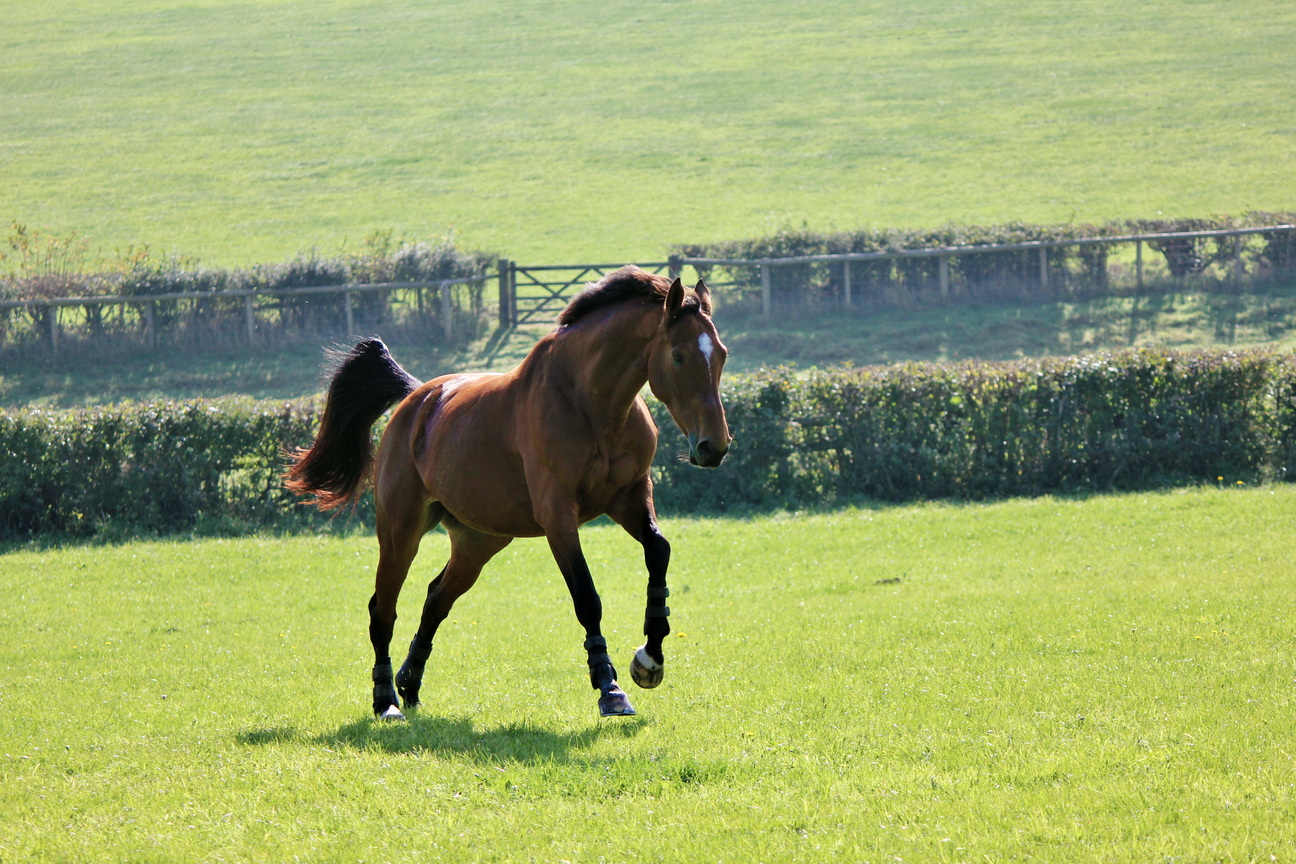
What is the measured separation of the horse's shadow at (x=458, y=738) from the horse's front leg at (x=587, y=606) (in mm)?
136

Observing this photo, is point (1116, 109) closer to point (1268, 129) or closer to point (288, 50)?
point (1268, 129)

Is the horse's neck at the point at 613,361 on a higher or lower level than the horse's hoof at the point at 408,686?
higher

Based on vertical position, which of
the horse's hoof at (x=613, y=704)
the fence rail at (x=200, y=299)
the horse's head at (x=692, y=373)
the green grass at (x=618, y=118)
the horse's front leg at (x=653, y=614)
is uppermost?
the green grass at (x=618, y=118)

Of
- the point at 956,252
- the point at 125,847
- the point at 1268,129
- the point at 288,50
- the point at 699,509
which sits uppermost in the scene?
the point at 288,50

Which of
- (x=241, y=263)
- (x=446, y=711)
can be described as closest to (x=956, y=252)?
(x=241, y=263)

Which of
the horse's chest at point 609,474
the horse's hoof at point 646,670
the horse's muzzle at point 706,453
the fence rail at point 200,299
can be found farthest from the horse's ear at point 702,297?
the fence rail at point 200,299

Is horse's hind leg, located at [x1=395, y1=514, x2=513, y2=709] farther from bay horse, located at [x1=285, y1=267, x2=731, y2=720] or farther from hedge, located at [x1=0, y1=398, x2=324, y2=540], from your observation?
Result: hedge, located at [x1=0, y1=398, x2=324, y2=540]

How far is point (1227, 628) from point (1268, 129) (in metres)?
41.1

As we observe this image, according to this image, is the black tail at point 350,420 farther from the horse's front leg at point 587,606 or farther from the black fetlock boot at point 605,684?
the black fetlock boot at point 605,684

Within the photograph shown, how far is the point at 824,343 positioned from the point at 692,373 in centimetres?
2237

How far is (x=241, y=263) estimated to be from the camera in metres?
33.1

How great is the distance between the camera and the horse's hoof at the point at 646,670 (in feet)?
19.2

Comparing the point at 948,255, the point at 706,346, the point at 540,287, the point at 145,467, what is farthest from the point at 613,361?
the point at 540,287

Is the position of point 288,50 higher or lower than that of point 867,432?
higher
